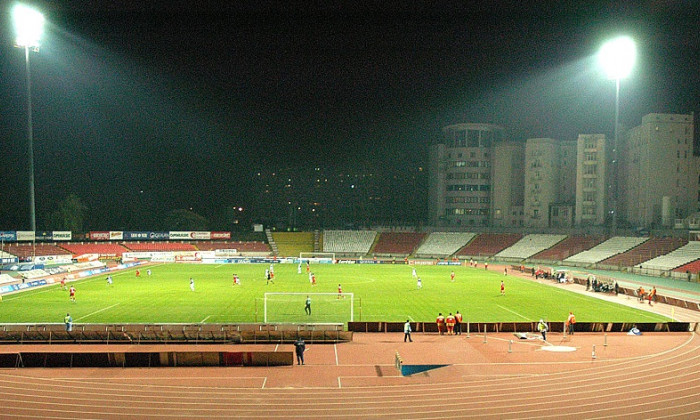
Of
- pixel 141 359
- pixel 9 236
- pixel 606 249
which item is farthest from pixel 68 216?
pixel 606 249

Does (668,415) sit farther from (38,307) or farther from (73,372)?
(38,307)

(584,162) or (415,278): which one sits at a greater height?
(584,162)

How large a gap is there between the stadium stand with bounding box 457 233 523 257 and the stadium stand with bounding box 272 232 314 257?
26823 millimetres

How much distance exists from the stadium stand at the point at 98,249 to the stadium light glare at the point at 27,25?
120ft

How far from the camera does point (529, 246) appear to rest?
257ft

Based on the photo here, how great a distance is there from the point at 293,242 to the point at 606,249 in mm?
50621

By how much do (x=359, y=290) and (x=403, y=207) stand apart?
3753 inches

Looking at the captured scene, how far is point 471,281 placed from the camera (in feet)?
168

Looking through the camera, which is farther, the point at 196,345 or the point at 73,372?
the point at 196,345

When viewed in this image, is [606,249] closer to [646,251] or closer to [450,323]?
[646,251]

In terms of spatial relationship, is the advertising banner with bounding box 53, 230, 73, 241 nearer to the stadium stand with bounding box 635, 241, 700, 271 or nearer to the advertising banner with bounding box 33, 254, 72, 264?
the advertising banner with bounding box 33, 254, 72, 264

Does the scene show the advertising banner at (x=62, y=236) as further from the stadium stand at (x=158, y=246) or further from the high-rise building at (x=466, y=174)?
the high-rise building at (x=466, y=174)

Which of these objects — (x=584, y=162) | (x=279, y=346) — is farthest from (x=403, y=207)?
(x=279, y=346)

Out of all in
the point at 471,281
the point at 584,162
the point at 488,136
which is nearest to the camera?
the point at 471,281
